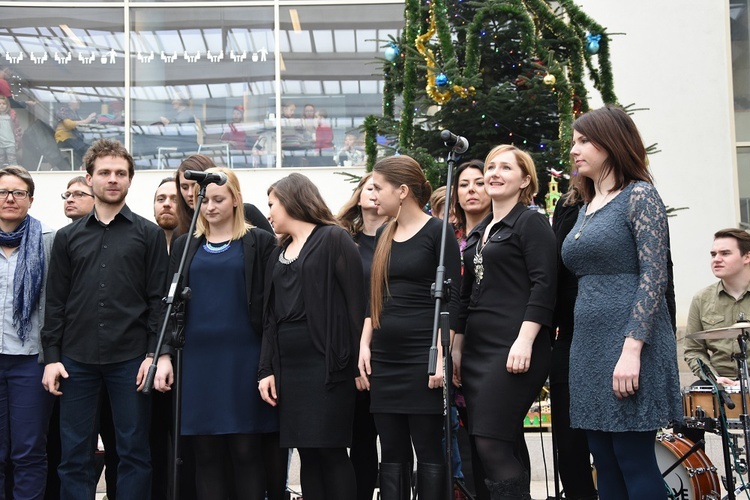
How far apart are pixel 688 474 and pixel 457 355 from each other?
8.24ft

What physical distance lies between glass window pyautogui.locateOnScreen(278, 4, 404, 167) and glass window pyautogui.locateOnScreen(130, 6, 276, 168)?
26 centimetres

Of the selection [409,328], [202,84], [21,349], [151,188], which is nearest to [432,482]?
[409,328]

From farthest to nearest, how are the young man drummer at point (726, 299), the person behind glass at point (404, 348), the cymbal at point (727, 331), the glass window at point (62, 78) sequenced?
1. the glass window at point (62, 78)
2. the young man drummer at point (726, 299)
3. the cymbal at point (727, 331)
4. the person behind glass at point (404, 348)

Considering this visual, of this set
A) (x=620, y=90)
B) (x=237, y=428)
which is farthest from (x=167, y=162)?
(x=237, y=428)

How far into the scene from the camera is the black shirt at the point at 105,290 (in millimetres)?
4832

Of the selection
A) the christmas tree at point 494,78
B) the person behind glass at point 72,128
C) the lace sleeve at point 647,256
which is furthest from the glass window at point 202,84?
the lace sleeve at point 647,256

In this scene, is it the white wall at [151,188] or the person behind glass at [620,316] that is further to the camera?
the white wall at [151,188]

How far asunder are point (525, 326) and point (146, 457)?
7.51ft

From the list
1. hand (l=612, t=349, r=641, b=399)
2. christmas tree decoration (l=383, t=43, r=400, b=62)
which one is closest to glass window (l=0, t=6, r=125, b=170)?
christmas tree decoration (l=383, t=43, r=400, b=62)

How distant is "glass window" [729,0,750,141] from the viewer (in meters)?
9.88

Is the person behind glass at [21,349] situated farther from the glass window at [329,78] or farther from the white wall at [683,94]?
the glass window at [329,78]

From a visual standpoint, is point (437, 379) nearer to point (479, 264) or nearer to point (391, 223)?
point (479, 264)

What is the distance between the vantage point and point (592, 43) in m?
7.19

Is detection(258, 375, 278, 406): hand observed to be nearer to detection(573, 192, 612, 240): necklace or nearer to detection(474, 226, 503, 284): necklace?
detection(474, 226, 503, 284): necklace
